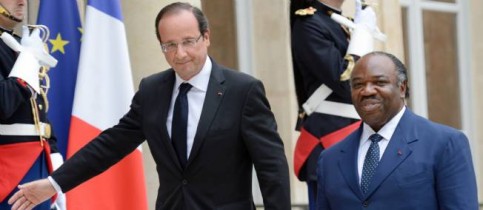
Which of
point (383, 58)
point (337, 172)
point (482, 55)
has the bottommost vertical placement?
point (482, 55)

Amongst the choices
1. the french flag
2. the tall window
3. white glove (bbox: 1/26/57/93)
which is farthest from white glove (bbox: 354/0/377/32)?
the tall window

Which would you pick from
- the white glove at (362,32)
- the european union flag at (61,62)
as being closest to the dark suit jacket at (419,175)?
the white glove at (362,32)

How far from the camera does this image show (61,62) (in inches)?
268

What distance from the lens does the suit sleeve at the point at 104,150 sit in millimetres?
5367

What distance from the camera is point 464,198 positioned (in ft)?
14.7

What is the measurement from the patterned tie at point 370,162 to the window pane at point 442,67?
6.54 m

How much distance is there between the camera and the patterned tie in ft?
15.1

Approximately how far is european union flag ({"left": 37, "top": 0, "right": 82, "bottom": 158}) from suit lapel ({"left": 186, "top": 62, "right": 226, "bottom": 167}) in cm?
180

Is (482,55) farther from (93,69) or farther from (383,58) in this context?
(383,58)

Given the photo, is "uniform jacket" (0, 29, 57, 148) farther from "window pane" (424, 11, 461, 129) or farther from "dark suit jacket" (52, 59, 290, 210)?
"window pane" (424, 11, 461, 129)

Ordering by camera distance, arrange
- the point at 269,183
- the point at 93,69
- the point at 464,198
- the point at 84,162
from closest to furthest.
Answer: the point at 464,198 < the point at 269,183 < the point at 84,162 < the point at 93,69

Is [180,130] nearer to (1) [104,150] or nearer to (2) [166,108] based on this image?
(2) [166,108]

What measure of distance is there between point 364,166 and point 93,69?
2.50 m

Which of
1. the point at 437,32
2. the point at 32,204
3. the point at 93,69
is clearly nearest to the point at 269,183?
the point at 32,204
